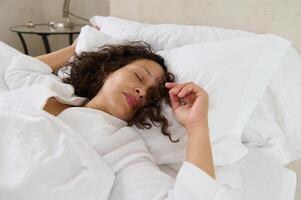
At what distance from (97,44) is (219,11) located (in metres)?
0.47

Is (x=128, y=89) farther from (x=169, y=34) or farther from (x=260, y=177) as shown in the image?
(x=260, y=177)

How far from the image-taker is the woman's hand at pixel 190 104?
0.71m

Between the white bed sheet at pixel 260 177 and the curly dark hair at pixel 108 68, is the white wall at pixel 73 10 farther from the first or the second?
the white bed sheet at pixel 260 177

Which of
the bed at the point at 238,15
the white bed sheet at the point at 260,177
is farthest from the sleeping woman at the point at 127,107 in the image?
the bed at the point at 238,15

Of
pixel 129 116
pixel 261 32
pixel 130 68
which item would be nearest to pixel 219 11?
pixel 261 32

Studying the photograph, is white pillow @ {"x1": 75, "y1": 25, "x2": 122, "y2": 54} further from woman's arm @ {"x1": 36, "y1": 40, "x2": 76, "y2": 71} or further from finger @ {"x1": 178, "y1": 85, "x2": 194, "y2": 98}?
finger @ {"x1": 178, "y1": 85, "x2": 194, "y2": 98}

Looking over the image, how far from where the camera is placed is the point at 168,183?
679 mm

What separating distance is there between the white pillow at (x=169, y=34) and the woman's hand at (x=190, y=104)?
0.30 m

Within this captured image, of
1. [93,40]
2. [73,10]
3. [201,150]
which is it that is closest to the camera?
[201,150]

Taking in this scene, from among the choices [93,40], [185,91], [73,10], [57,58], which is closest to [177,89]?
[185,91]

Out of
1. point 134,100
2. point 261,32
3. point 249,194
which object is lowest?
point 249,194

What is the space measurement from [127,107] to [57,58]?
53 cm

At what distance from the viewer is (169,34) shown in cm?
110

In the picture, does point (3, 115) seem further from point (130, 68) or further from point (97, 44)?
point (97, 44)
